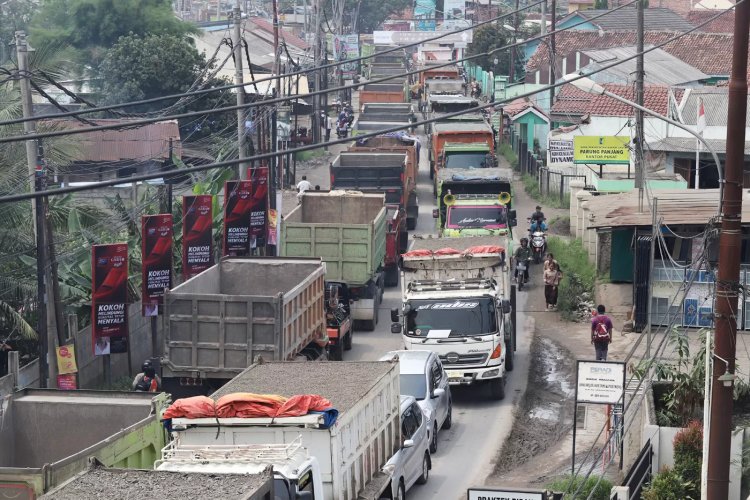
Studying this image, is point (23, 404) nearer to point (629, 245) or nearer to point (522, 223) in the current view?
point (629, 245)

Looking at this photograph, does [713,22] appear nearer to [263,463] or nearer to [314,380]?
[314,380]

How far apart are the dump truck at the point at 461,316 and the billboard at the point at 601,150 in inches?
533

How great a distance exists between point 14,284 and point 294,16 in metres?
121

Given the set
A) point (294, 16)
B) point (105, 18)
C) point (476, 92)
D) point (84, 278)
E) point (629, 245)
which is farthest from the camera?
point (294, 16)

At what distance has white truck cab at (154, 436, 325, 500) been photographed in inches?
458

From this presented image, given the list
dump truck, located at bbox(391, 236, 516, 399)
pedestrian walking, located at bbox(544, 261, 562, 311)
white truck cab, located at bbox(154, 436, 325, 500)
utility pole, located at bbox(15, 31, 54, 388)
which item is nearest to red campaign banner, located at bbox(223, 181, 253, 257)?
dump truck, located at bbox(391, 236, 516, 399)

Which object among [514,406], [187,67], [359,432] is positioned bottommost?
[514,406]

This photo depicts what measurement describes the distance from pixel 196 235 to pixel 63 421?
419 inches

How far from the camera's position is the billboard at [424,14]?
4698 inches

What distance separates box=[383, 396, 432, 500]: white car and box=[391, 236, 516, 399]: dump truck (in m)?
3.66

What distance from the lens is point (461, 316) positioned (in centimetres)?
2220

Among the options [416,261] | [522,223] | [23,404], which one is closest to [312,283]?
[416,261]

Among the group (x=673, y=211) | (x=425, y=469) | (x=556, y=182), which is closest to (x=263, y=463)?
(x=425, y=469)

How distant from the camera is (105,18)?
235 feet
